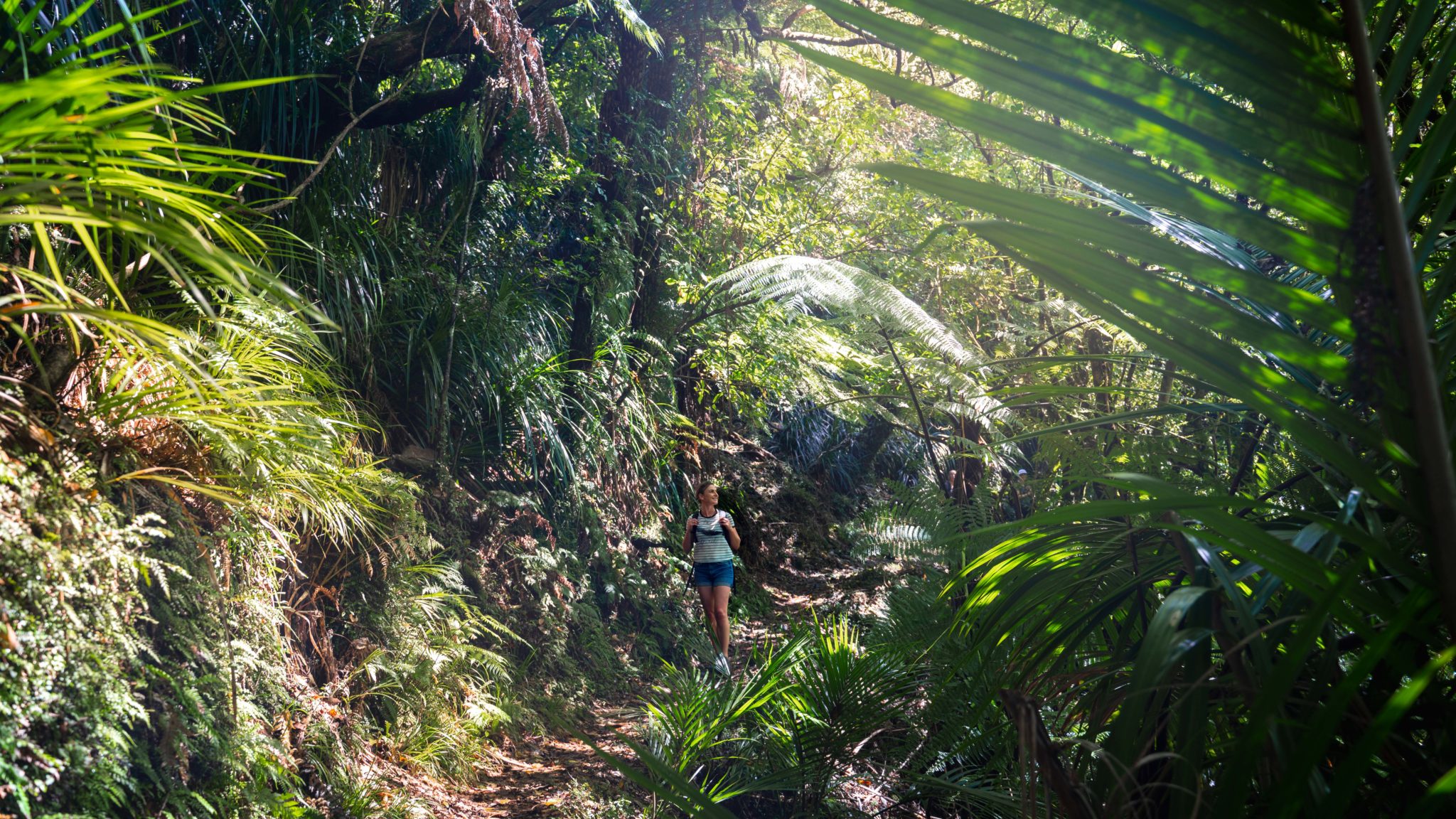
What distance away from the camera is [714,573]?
607 centimetres

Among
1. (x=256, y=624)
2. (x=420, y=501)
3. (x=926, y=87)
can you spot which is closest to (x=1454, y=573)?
(x=926, y=87)

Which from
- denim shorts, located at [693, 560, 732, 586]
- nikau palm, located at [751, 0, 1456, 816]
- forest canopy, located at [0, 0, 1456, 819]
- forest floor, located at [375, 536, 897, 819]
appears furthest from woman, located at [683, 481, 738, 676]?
nikau palm, located at [751, 0, 1456, 816]

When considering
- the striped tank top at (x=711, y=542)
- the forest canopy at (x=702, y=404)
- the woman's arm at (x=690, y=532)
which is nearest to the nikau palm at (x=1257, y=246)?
the forest canopy at (x=702, y=404)

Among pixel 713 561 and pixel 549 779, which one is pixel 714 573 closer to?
pixel 713 561

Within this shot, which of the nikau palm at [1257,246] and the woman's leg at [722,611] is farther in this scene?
the woman's leg at [722,611]

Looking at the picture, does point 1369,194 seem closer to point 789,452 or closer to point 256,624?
point 256,624

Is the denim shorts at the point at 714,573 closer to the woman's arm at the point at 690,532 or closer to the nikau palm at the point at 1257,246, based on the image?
the woman's arm at the point at 690,532

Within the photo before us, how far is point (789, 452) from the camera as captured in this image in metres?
11.5

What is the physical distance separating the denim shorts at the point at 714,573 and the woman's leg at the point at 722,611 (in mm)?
A: 40

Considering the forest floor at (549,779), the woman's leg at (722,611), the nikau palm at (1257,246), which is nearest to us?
the nikau palm at (1257,246)

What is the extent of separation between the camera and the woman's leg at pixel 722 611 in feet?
19.7

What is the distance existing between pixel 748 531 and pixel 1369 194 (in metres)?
8.62

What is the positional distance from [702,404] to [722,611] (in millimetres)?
3495

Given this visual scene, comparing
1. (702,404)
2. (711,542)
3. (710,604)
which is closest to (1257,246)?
(711,542)
